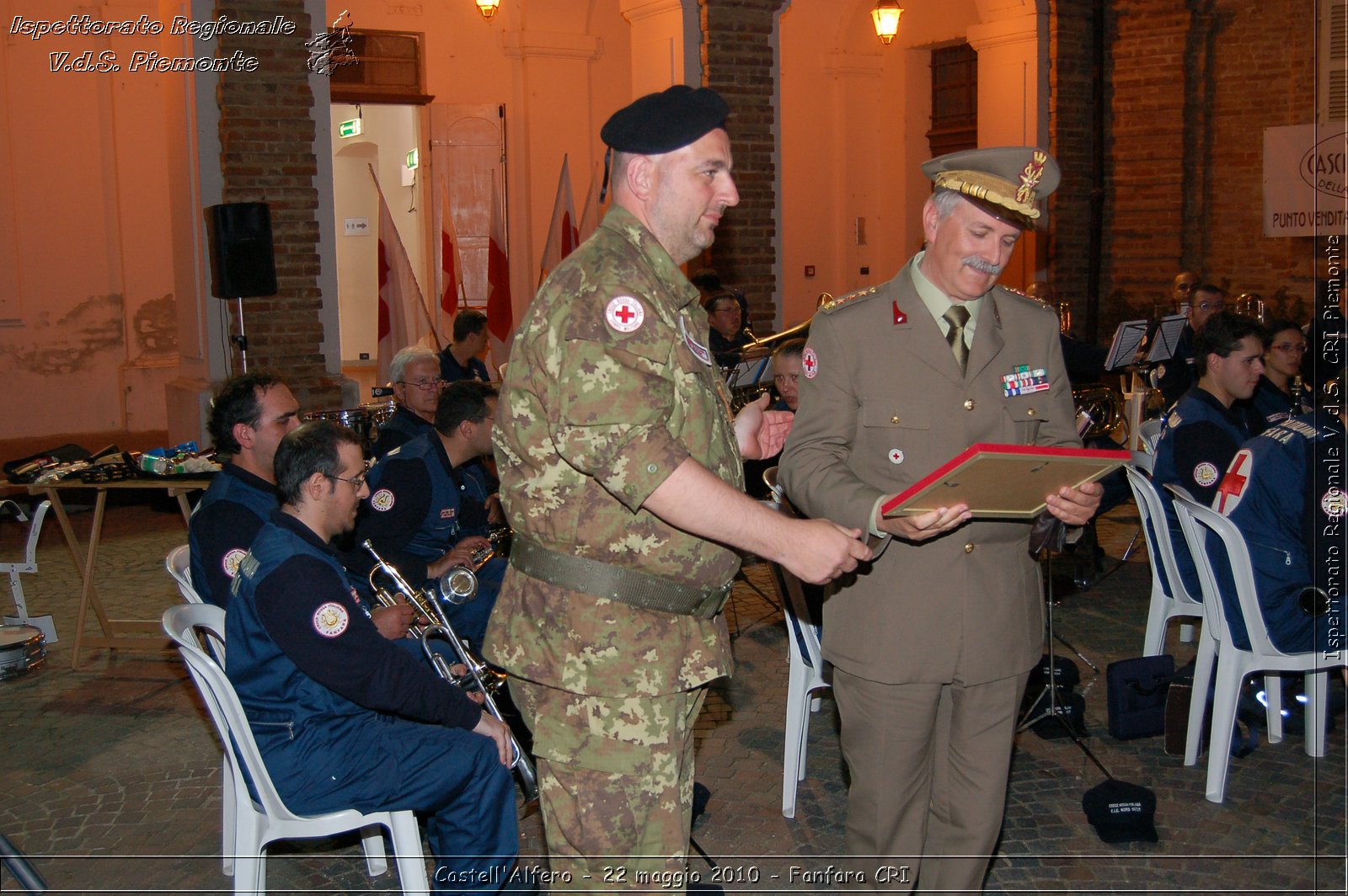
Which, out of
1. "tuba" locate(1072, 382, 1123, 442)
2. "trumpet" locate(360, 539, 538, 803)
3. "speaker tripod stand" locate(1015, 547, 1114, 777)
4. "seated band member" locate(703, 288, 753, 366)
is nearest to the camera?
"trumpet" locate(360, 539, 538, 803)

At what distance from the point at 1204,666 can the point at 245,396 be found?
12.7 ft

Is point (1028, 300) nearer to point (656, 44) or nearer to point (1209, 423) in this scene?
point (1209, 423)

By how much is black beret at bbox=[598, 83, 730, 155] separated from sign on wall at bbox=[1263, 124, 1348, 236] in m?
12.4

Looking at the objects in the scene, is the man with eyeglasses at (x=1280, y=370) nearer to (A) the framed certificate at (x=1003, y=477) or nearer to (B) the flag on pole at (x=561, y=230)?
(A) the framed certificate at (x=1003, y=477)

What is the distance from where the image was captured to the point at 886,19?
43.5ft

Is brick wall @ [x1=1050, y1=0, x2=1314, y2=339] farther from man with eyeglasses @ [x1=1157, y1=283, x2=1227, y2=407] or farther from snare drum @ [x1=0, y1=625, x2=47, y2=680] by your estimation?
snare drum @ [x1=0, y1=625, x2=47, y2=680]

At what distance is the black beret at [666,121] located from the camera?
94.7 inches

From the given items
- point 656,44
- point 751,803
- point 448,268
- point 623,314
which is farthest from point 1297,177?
point 623,314

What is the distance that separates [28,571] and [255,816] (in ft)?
12.7

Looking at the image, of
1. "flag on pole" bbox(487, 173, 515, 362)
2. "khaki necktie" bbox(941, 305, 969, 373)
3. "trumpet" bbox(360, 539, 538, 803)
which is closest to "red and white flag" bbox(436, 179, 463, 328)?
"flag on pole" bbox(487, 173, 515, 362)

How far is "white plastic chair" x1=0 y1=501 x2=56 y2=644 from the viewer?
20.5ft

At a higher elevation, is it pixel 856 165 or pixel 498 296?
pixel 856 165

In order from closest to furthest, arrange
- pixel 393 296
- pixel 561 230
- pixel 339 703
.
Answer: pixel 339 703
pixel 393 296
pixel 561 230

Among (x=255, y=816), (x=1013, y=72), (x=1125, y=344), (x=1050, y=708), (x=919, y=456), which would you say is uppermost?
(x=1013, y=72)
